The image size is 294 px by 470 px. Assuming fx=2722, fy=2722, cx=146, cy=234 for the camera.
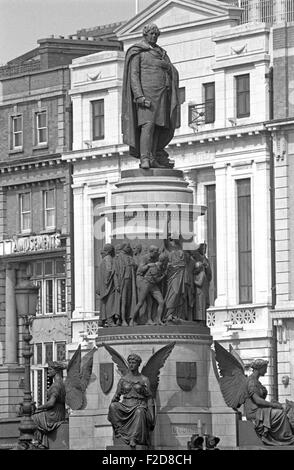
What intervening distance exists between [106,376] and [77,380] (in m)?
1.20

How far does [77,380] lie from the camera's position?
60.0m

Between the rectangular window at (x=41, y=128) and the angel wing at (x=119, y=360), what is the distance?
61.1 meters

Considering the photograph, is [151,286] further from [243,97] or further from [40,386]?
[40,386]

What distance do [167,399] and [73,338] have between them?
185 ft

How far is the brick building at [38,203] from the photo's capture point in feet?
385

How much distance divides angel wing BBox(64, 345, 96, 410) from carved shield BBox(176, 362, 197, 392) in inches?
83.5

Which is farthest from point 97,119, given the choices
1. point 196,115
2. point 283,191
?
point 283,191

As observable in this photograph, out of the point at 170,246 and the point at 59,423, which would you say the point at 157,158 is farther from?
the point at 59,423

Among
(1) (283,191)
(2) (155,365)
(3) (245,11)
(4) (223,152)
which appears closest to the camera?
(2) (155,365)

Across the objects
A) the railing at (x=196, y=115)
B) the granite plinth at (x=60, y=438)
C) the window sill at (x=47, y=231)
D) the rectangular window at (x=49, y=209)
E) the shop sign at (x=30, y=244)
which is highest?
the railing at (x=196, y=115)

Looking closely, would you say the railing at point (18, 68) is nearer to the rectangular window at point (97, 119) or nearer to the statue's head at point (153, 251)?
the rectangular window at point (97, 119)

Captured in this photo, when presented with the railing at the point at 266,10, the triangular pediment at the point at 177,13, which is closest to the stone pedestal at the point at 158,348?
the triangular pediment at the point at 177,13

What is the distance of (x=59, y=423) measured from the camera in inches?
2350
